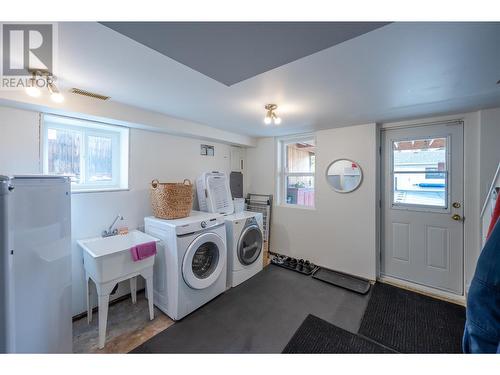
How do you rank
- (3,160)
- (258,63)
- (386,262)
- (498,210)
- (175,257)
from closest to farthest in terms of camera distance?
(498,210), (258,63), (3,160), (175,257), (386,262)

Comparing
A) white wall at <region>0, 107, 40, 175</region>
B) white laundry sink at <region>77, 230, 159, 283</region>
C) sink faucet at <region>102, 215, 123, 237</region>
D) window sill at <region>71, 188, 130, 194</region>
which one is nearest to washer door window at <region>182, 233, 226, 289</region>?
white laundry sink at <region>77, 230, 159, 283</region>

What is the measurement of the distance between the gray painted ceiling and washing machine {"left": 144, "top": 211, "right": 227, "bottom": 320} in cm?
141

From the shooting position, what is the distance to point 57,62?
120cm

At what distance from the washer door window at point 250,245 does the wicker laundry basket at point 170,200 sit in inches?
31.3

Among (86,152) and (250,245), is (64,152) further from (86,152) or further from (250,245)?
(250,245)

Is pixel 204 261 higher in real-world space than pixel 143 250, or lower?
lower

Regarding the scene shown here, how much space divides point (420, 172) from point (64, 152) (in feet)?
13.0

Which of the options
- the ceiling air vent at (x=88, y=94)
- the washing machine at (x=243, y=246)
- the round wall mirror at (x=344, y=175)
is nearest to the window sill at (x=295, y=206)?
the round wall mirror at (x=344, y=175)

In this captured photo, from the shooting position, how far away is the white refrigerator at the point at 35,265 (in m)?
0.80

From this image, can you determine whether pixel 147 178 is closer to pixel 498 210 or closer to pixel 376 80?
pixel 376 80

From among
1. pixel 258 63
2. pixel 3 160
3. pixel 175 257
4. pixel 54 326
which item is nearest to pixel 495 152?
pixel 258 63

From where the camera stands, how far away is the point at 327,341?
166cm

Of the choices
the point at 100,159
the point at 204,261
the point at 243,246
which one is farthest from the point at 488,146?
the point at 100,159

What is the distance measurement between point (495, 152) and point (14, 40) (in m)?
3.79
